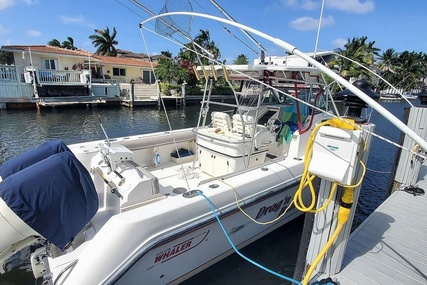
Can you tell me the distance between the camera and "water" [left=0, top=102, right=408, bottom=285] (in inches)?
142

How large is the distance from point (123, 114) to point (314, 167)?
18.9m

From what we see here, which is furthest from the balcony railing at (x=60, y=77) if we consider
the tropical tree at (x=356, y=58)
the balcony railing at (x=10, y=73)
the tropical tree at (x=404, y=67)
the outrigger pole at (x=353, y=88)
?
the tropical tree at (x=404, y=67)

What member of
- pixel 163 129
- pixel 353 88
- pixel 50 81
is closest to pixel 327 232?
pixel 353 88

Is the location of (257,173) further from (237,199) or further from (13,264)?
(13,264)

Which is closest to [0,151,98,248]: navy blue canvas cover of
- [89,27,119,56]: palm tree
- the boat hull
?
the boat hull

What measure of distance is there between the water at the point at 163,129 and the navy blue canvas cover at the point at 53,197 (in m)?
1.68

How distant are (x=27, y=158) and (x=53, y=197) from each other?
0.82 m

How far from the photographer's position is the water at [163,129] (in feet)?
11.8

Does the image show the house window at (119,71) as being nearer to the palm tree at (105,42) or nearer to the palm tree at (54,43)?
the palm tree at (105,42)

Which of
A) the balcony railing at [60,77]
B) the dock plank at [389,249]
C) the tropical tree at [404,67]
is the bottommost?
the dock plank at [389,249]

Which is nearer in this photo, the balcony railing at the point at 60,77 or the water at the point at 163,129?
the water at the point at 163,129

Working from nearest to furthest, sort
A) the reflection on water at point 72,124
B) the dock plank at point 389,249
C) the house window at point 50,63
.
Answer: the dock plank at point 389,249 < the reflection on water at point 72,124 < the house window at point 50,63

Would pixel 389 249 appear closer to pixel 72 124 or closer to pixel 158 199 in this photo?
pixel 158 199

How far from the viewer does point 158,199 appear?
10.2 ft
